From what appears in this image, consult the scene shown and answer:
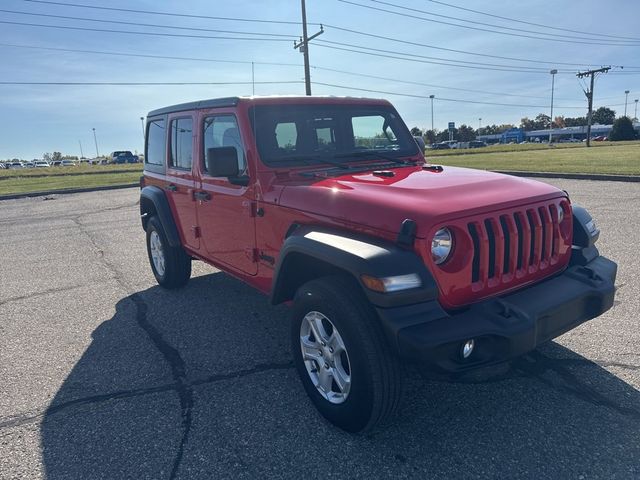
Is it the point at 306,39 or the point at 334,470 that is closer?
the point at 334,470

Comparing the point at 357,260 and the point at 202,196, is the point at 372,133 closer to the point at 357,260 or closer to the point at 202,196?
the point at 202,196

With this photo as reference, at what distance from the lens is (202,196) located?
4.30 m

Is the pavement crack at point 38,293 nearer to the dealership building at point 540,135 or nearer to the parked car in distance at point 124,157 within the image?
the parked car in distance at point 124,157

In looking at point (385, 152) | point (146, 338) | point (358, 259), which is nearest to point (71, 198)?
point (146, 338)

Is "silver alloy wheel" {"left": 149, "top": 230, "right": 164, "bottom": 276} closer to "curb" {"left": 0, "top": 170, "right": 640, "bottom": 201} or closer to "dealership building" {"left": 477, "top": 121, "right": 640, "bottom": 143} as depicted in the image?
"curb" {"left": 0, "top": 170, "right": 640, "bottom": 201}

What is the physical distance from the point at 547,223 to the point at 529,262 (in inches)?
11.7

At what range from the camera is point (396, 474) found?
7.95 feet

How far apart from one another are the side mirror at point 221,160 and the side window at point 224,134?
0.75 feet

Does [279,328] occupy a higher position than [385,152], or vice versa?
[385,152]

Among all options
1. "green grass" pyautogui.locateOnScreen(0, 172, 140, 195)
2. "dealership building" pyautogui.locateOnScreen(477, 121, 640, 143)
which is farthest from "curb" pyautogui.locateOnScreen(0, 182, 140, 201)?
"dealership building" pyautogui.locateOnScreen(477, 121, 640, 143)

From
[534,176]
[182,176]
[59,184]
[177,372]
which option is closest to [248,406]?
[177,372]

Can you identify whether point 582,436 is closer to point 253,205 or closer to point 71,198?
point 253,205

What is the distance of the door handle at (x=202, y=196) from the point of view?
4209mm

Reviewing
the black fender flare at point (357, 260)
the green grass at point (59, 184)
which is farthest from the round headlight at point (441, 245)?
the green grass at point (59, 184)
